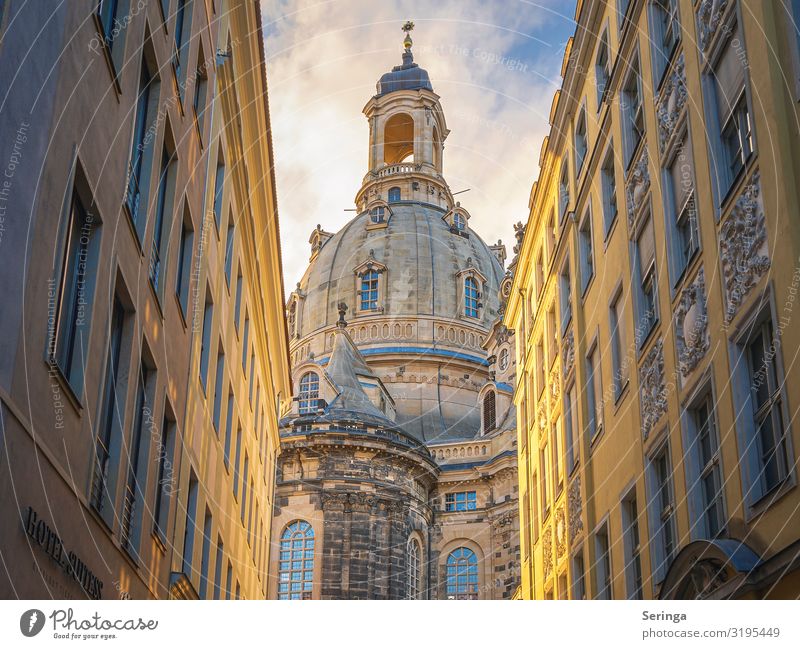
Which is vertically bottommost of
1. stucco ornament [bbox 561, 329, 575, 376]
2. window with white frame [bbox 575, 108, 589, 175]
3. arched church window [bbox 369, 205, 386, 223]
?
stucco ornament [bbox 561, 329, 575, 376]

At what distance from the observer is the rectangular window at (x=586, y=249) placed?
25.8 metres

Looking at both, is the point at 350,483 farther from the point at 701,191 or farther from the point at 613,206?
the point at 701,191

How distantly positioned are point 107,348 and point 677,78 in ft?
32.2

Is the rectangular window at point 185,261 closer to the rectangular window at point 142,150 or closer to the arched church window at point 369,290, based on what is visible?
the rectangular window at point 142,150

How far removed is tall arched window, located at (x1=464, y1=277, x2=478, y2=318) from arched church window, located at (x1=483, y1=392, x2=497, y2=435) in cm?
1205

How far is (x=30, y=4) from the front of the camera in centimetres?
1054

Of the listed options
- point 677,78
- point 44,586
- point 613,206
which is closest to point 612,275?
point 613,206

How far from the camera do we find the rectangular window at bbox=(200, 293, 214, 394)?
23.2 meters

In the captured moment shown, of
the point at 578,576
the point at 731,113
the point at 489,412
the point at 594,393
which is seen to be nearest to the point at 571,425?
the point at 594,393

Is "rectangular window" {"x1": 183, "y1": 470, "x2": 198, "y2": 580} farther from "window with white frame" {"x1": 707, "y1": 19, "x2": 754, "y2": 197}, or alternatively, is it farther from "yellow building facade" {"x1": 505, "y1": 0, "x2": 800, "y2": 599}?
"window with white frame" {"x1": 707, "y1": 19, "x2": 754, "y2": 197}

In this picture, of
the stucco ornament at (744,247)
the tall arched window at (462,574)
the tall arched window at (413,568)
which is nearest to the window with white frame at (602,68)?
the stucco ornament at (744,247)

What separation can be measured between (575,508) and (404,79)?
270 ft

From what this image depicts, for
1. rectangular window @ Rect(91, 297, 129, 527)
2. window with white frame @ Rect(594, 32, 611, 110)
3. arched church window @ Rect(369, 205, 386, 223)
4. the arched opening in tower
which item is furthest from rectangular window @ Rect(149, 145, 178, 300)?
the arched opening in tower

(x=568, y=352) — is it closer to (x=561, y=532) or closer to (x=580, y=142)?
(x=561, y=532)
